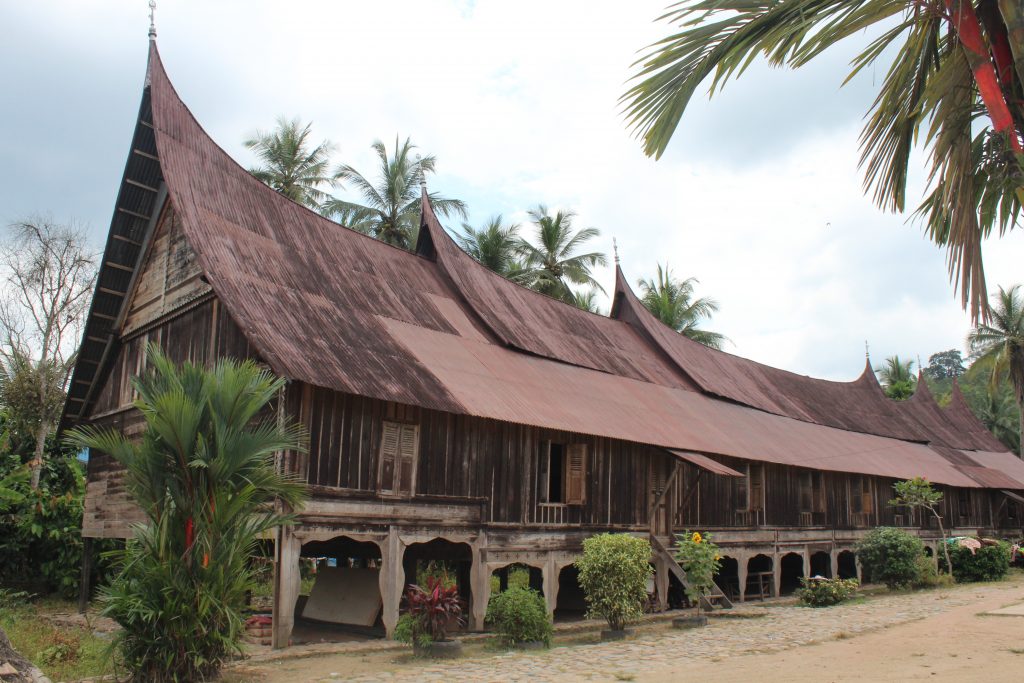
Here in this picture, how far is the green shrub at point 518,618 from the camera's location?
509 inches

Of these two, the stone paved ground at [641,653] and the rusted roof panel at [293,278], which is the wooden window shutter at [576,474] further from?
the rusted roof panel at [293,278]

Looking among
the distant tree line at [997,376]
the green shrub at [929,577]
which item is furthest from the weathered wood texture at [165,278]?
the distant tree line at [997,376]

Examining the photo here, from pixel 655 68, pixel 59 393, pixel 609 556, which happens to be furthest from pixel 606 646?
pixel 59 393

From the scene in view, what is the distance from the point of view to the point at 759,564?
2691cm

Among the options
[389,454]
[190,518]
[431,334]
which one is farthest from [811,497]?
[190,518]

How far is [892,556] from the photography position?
2241 cm

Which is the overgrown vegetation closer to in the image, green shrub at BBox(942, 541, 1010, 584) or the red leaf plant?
the red leaf plant

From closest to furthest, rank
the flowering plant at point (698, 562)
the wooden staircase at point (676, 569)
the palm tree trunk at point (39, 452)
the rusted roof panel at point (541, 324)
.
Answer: the flowering plant at point (698, 562), the wooden staircase at point (676, 569), the rusted roof panel at point (541, 324), the palm tree trunk at point (39, 452)

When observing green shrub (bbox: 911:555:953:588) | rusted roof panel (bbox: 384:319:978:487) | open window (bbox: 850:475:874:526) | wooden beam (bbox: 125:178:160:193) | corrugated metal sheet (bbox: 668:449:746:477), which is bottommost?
green shrub (bbox: 911:555:953:588)

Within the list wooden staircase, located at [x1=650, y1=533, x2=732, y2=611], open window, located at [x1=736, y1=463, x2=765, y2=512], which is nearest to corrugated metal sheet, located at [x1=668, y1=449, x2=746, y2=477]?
wooden staircase, located at [x1=650, y1=533, x2=732, y2=611]

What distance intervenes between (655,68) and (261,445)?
22.5 ft

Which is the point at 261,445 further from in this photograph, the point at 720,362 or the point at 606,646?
the point at 720,362

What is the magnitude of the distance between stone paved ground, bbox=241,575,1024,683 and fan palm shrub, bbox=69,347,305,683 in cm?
134

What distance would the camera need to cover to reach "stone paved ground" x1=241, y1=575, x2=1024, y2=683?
34.1 feet
